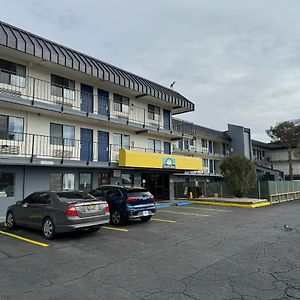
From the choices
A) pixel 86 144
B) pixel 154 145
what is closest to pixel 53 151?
pixel 86 144

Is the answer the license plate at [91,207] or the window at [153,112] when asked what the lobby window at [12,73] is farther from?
the window at [153,112]

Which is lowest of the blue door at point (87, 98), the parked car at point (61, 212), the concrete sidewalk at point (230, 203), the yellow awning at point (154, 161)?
the concrete sidewalk at point (230, 203)

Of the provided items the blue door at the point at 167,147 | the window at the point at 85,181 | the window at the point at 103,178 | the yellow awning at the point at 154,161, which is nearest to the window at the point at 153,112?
the blue door at the point at 167,147

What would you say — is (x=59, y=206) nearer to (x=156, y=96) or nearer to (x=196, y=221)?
(x=196, y=221)

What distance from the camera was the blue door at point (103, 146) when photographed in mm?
20216

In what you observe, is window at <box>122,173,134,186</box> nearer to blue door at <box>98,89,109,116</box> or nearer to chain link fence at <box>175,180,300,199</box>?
blue door at <box>98,89,109,116</box>

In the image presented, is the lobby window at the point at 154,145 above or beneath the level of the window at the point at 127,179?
above

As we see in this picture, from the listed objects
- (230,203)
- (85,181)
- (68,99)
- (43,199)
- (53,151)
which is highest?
(68,99)

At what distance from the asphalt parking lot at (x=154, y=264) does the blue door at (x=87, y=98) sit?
9.92 metres

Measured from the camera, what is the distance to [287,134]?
47.5 m

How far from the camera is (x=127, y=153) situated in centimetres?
1908

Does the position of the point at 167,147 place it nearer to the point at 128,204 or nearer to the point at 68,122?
the point at 68,122

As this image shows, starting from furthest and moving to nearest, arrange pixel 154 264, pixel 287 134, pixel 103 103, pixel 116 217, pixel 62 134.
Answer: pixel 287 134 → pixel 103 103 → pixel 62 134 → pixel 116 217 → pixel 154 264

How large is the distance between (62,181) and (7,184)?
3.27 meters
